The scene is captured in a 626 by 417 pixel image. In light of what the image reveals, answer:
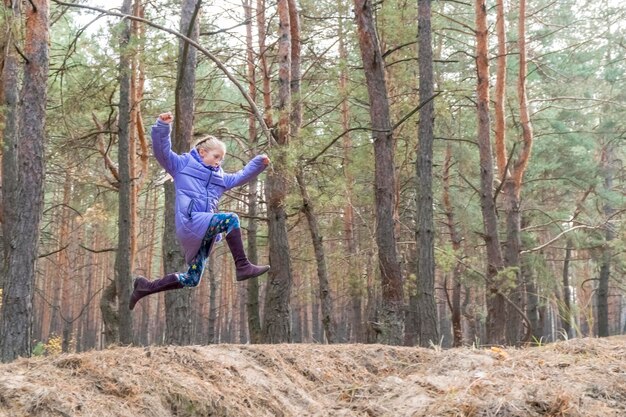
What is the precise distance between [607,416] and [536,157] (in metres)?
19.6

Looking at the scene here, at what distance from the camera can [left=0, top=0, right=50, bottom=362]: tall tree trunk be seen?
722 cm

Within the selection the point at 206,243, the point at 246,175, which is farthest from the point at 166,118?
the point at 206,243

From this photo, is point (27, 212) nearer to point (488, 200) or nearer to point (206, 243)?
point (206, 243)

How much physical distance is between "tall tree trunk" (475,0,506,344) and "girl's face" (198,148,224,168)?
9320 mm

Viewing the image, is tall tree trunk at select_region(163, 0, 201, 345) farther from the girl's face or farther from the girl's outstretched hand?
the girl's outstretched hand

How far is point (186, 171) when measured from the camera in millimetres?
4594

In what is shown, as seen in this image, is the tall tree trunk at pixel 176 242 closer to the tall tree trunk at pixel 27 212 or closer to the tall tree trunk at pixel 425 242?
the tall tree trunk at pixel 27 212

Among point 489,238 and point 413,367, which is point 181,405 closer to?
point 413,367

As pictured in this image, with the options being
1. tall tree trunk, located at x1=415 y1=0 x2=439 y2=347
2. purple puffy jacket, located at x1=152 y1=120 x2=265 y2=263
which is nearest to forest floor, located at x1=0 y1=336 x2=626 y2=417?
purple puffy jacket, located at x1=152 y1=120 x2=265 y2=263

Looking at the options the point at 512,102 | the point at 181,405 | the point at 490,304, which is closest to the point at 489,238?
the point at 490,304

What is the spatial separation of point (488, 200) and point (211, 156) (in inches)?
374

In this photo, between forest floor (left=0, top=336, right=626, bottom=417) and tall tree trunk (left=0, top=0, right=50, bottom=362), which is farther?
tall tree trunk (left=0, top=0, right=50, bottom=362)

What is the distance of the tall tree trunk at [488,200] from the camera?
42.5ft

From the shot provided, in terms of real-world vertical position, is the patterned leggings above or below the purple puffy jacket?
below
